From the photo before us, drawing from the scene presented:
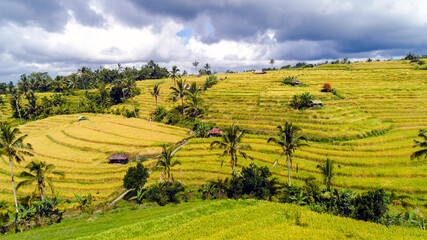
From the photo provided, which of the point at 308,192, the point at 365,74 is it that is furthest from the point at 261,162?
the point at 365,74

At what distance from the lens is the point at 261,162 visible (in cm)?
4209

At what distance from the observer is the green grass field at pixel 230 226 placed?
67.5ft

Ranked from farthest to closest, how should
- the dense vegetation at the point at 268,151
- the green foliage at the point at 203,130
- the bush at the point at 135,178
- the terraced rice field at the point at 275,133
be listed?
the green foliage at the point at 203,130
the terraced rice field at the point at 275,133
the bush at the point at 135,178
the dense vegetation at the point at 268,151

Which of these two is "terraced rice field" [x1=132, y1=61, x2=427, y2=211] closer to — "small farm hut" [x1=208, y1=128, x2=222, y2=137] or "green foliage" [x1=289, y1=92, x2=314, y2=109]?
"green foliage" [x1=289, y1=92, x2=314, y2=109]

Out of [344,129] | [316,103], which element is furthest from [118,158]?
[316,103]

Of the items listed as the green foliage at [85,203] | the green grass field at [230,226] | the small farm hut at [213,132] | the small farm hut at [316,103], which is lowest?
the green foliage at [85,203]

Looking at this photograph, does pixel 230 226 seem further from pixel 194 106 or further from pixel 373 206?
pixel 194 106

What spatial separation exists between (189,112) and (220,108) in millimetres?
11471

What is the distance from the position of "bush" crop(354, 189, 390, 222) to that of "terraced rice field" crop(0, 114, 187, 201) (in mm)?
38195

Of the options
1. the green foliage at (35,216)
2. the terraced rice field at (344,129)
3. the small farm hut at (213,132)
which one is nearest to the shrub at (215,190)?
the terraced rice field at (344,129)

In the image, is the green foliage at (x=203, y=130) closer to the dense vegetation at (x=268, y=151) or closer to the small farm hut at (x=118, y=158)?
the dense vegetation at (x=268, y=151)

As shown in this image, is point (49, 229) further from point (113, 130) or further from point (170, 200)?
point (113, 130)

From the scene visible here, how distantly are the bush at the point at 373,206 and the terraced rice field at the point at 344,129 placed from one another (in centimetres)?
889

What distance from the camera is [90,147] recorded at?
53.5m
